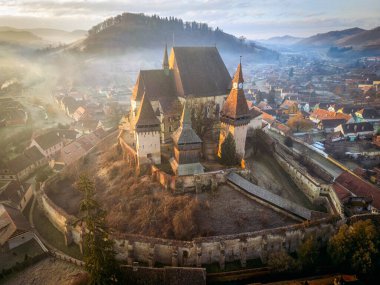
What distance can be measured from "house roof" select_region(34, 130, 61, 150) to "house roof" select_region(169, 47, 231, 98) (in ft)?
78.9

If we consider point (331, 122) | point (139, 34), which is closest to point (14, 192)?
point (331, 122)

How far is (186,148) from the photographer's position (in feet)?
88.1

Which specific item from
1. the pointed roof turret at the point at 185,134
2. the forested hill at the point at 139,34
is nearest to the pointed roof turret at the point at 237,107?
the pointed roof turret at the point at 185,134

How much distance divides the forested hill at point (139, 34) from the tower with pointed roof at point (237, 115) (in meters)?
102

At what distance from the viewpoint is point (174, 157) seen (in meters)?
29.3

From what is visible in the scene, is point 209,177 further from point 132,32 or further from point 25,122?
point 132,32

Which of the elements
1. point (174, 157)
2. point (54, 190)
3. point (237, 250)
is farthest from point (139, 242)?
point (54, 190)

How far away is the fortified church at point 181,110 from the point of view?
2741 cm

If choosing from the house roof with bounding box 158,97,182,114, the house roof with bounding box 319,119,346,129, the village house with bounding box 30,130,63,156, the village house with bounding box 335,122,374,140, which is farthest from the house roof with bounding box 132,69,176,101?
the house roof with bounding box 319,119,346,129

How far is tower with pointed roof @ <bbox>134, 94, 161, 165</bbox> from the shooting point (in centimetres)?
2753

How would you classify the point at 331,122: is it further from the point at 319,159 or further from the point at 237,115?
the point at 237,115

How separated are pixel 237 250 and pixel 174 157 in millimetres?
11209

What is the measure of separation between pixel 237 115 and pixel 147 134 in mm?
9534

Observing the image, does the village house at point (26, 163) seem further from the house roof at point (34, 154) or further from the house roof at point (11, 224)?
the house roof at point (11, 224)
